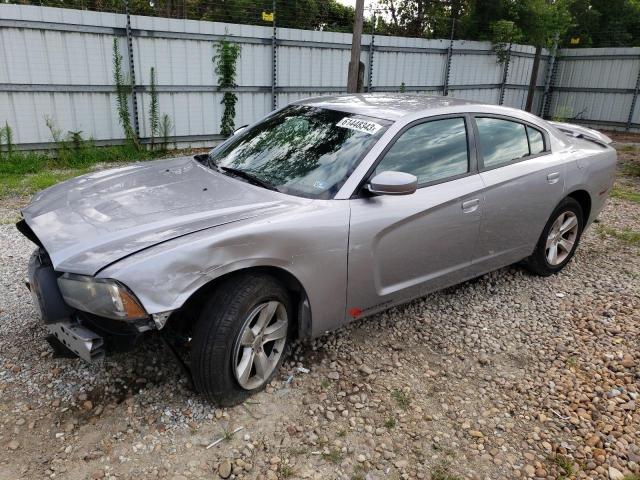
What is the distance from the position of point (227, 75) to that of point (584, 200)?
23.7 ft

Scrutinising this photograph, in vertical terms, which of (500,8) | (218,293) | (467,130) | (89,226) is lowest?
(218,293)

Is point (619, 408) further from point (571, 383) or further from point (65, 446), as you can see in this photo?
point (65, 446)

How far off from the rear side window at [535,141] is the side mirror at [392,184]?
Answer: 1788 millimetres

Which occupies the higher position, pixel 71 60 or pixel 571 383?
pixel 71 60

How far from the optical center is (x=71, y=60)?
8492 mm

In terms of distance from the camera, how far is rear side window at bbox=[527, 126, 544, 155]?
4289 millimetres

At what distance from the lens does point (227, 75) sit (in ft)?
32.6

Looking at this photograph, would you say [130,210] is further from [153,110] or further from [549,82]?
[549,82]

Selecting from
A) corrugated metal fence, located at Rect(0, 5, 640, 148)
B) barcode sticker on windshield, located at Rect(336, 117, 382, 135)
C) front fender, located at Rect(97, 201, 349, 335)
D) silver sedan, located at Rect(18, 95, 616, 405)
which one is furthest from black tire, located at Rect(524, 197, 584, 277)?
corrugated metal fence, located at Rect(0, 5, 640, 148)

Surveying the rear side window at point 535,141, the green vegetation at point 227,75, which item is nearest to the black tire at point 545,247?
the rear side window at point 535,141

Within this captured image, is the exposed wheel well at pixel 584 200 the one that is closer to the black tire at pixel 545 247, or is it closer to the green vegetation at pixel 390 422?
the black tire at pixel 545 247

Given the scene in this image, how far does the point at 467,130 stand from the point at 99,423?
308 cm

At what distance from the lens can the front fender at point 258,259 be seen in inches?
94.4

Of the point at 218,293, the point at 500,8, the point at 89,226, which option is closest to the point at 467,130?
the point at 218,293
